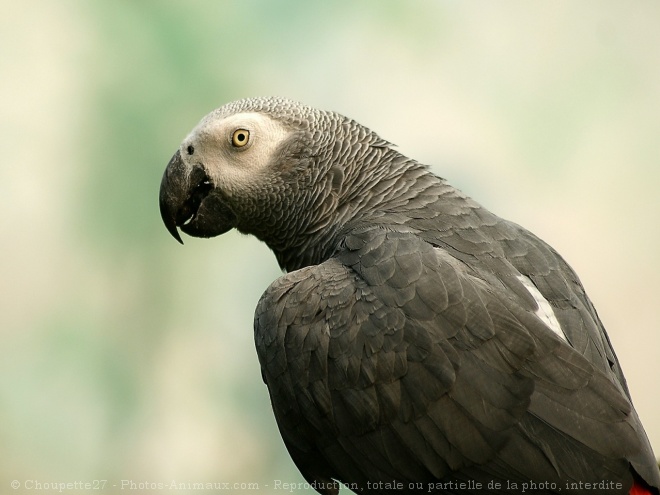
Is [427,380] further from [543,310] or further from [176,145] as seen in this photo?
[176,145]

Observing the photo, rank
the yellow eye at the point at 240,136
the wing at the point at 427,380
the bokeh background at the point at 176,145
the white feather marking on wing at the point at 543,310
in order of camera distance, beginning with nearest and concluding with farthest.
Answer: the wing at the point at 427,380
the white feather marking on wing at the point at 543,310
the yellow eye at the point at 240,136
the bokeh background at the point at 176,145

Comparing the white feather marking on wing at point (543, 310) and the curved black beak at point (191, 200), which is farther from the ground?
the white feather marking on wing at point (543, 310)

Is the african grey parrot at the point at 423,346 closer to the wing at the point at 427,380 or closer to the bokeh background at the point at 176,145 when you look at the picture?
the wing at the point at 427,380

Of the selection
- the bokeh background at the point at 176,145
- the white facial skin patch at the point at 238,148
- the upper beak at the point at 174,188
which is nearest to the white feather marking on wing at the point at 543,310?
the white facial skin patch at the point at 238,148

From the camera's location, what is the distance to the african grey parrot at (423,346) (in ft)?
4.27

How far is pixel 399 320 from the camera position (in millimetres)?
1387

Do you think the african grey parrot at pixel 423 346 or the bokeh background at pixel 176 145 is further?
the bokeh background at pixel 176 145

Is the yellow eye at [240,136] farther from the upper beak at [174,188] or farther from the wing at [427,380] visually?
the wing at [427,380]

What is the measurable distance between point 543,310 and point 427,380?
0.98 ft

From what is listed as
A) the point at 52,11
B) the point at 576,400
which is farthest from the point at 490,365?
the point at 52,11

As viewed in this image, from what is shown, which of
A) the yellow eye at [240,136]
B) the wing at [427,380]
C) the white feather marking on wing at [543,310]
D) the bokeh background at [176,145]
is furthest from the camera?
the bokeh background at [176,145]

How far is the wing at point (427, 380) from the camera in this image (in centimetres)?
130

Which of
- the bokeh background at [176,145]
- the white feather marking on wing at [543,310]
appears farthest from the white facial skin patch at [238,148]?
the bokeh background at [176,145]

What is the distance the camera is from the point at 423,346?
137cm
